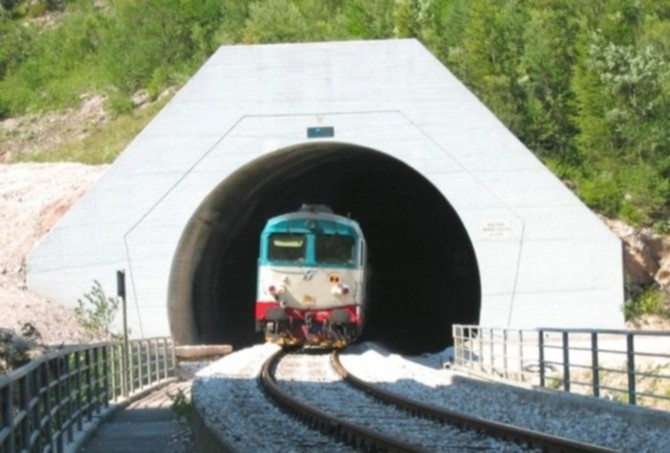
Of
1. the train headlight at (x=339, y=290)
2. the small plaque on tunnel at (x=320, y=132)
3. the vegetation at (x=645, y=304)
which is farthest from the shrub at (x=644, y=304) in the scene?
the small plaque on tunnel at (x=320, y=132)

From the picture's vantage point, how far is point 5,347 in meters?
18.6

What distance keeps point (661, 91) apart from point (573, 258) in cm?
1115

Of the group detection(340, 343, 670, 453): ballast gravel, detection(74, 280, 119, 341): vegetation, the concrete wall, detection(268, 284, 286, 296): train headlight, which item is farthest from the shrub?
detection(74, 280, 119, 341): vegetation

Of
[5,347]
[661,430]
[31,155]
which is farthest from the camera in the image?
[31,155]

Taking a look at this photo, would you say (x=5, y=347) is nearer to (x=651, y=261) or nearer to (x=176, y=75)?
(x=651, y=261)

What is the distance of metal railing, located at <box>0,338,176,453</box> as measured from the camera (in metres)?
11.1

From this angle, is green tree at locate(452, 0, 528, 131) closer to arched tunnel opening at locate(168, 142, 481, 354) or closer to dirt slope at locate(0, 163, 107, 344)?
arched tunnel opening at locate(168, 142, 481, 354)

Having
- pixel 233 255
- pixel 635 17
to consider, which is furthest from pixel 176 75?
pixel 233 255

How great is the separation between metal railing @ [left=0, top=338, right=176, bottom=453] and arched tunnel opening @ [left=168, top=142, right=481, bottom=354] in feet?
24.2

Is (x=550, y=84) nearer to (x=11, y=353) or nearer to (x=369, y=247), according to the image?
(x=369, y=247)

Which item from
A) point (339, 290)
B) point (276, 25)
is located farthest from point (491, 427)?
point (276, 25)

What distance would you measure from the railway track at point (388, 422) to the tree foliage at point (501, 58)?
1531 cm

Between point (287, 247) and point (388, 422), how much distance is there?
1614 centimetres

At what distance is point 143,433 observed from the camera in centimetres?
1777
